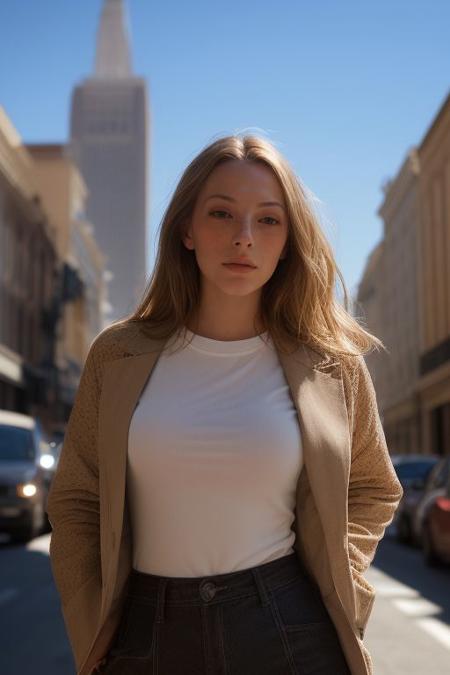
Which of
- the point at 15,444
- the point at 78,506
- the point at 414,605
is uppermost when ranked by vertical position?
the point at 78,506

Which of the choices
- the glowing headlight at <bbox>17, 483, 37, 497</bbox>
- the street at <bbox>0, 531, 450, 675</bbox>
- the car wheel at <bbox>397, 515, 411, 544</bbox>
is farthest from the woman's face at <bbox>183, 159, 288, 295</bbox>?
the car wheel at <bbox>397, 515, 411, 544</bbox>

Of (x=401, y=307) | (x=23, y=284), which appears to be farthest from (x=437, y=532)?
(x=401, y=307)

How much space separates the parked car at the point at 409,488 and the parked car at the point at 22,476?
5243 millimetres

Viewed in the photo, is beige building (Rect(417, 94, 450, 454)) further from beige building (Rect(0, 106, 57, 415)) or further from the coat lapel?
the coat lapel

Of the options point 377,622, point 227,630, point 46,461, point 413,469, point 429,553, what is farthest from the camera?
point 413,469

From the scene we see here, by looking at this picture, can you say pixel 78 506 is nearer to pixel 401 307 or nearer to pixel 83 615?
pixel 83 615

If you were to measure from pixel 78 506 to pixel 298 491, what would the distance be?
1.55ft

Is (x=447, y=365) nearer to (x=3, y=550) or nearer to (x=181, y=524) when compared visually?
(x=3, y=550)

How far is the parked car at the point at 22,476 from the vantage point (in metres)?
17.6

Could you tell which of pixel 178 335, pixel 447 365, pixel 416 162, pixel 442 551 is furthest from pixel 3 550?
pixel 416 162

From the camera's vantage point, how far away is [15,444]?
63.2 feet

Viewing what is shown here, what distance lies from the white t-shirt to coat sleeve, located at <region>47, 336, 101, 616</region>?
10cm

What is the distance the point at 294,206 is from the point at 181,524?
0.77 metres

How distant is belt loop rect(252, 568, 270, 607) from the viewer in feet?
8.34
